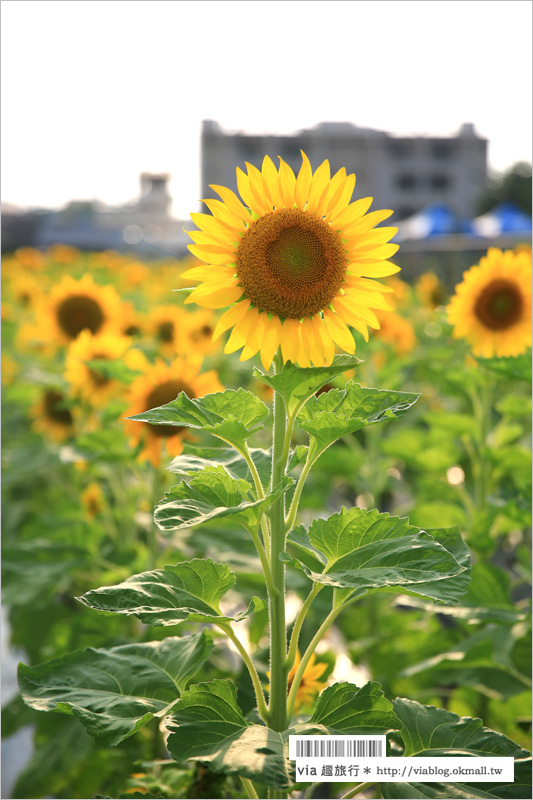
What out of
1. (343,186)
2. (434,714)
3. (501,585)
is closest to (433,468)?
(501,585)

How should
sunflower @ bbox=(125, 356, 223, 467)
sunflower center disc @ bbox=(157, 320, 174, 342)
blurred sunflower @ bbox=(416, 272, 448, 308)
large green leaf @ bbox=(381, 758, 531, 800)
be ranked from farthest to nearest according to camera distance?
1. blurred sunflower @ bbox=(416, 272, 448, 308)
2. sunflower center disc @ bbox=(157, 320, 174, 342)
3. sunflower @ bbox=(125, 356, 223, 467)
4. large green leaf @ bbox=(381, 758, 531, 800)

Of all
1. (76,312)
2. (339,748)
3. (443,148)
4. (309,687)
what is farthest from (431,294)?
(339,748)

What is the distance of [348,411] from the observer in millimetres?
594

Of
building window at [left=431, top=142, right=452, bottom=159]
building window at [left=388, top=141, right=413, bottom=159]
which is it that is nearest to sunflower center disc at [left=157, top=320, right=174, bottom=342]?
building window at [left=388, top=141, right=413, bottom=159]

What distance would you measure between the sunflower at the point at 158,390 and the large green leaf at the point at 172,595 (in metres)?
0.53

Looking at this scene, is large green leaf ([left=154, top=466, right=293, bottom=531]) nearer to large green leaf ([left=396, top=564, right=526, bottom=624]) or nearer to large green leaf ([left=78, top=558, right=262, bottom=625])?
large green leaf ([left=78, top=558, right=262, bottom=625])

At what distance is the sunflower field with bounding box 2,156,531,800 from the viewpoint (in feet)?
1.82

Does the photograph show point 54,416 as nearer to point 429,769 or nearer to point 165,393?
point 165,393

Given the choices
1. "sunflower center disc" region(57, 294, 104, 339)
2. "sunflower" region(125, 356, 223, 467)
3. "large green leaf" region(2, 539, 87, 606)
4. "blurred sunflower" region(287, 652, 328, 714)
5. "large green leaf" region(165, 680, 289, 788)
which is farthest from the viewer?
"sunflower center disc" region(57, 294, 104, 339)

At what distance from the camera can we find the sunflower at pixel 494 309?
46.9 inches

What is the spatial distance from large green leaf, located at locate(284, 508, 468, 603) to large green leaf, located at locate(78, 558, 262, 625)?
0.08 meters

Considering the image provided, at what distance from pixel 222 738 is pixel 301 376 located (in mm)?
264

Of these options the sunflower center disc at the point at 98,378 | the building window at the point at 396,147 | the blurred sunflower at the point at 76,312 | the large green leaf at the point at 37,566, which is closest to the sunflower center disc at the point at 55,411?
the blurred sunflower at the point at 76,312

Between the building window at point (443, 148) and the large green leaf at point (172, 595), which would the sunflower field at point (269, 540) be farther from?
the building window at point (443, 148)
